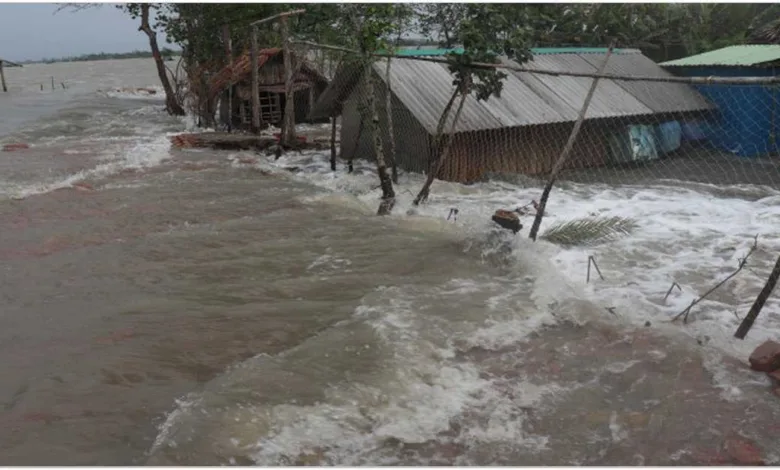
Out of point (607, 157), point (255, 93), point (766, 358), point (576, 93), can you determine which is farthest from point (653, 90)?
point (766, 358)

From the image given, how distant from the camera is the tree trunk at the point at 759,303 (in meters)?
4.52

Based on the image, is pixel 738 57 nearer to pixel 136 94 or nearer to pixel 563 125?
pixel 563 125

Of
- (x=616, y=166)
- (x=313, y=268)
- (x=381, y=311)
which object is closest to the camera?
(x=381, y=311)

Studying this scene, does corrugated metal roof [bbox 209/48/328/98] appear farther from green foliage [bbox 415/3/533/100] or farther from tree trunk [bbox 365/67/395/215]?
green foliage [bbox 415/3/533/100]

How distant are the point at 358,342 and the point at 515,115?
7204 millimetres

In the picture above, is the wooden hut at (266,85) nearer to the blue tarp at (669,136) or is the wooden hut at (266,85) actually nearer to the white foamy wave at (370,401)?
the blue tarp at (669,136)

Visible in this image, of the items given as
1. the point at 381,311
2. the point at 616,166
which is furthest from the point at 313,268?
the point at 616,166

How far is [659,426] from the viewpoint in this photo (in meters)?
3.89

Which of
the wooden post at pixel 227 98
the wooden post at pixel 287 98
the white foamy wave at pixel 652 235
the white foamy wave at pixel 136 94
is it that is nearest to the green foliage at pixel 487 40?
the white foamy wave at pixel 652 235

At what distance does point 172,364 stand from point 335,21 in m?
6.23

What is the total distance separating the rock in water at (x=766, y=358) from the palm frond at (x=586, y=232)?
3032 millimetres

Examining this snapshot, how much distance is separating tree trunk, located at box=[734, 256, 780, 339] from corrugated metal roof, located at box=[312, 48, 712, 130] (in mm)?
5668

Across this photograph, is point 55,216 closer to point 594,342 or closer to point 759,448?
point 594,342

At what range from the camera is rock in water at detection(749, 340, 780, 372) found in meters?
4.43
